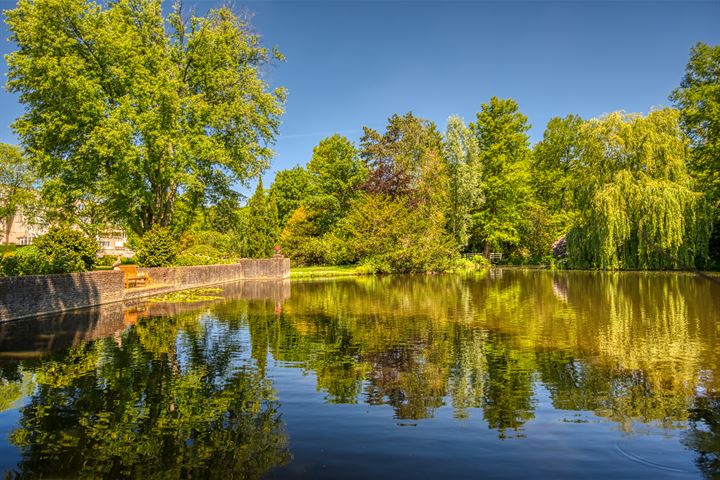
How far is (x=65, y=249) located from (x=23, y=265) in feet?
5.75

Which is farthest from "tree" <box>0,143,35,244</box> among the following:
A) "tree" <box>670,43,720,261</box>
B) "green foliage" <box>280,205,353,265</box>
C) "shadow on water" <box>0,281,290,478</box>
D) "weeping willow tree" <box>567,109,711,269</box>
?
"tree" <box>670,43,720,261</box>

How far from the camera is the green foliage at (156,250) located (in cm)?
2503

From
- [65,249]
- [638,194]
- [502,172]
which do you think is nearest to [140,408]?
[65,249]

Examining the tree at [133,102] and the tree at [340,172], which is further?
the tree at [340,172]

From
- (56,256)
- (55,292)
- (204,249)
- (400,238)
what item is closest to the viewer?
(55,292)

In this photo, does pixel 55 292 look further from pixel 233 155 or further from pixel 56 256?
pixel 233 155

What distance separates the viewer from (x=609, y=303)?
17500mm

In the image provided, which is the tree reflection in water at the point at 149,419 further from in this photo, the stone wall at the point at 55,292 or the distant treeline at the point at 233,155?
the distant treeline at the point at 233,155

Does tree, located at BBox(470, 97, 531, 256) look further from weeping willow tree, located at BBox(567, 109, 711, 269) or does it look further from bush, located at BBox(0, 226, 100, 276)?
bush, located at BBox(0, 226, 100, 276)

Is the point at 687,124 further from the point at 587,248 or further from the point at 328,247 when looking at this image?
the point at 328,247

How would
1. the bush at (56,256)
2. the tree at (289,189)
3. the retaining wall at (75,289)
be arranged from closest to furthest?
the retaining wall at (75,289)
the bush at (56,256)
the tree at (289,189)

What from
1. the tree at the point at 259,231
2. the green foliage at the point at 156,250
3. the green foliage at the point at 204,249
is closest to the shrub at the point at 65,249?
the green foliage at the point at 156,250

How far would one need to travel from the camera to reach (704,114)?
37.6m

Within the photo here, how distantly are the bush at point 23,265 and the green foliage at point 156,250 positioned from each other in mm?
6991
